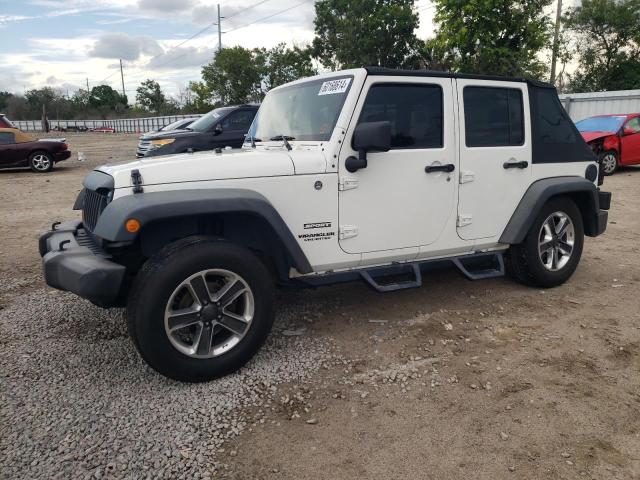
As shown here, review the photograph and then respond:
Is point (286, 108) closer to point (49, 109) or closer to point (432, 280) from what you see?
point (432, 280)

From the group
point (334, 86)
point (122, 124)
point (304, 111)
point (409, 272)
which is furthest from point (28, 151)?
point (122, 124)

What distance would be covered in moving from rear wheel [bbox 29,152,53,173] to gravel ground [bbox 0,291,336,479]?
12400 millimetres

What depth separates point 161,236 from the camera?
3244mm

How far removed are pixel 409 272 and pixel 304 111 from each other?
1516 mm

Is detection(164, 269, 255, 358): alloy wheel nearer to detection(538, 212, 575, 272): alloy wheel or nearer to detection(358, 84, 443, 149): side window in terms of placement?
detection(358, 84, 443, 149): side window

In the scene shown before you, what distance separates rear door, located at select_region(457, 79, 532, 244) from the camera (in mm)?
4129

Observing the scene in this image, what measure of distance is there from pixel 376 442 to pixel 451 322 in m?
1.71

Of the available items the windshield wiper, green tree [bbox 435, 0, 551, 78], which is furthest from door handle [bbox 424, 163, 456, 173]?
green tree [bbox 435, 0, 551, 78]

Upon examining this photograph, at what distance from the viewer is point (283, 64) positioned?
4600 cm

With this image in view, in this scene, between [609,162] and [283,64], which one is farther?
[283,64]

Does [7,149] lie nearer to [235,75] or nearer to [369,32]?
[369,32]

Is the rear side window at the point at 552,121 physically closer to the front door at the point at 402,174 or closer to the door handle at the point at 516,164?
the door handle at the point at 516,164

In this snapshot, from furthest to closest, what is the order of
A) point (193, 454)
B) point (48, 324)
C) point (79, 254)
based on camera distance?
point (48, 324), point (79, 254), point (193, 454)

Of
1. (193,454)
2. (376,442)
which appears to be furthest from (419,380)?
(193,454)
